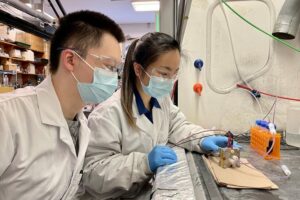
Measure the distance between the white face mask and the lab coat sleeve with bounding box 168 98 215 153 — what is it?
1.80 ft

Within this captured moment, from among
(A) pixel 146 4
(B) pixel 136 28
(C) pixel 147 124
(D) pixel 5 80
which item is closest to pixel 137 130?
(C) pixel 147 124

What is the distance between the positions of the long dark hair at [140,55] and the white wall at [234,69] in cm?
65

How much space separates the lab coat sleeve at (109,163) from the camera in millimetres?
1088

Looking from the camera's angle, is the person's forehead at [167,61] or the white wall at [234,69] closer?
the person's forehead at [167,61]

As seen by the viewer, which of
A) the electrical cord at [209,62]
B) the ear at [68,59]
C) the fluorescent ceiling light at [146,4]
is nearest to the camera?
the ear at [68,59]

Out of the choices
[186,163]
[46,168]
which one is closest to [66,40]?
[46,168]

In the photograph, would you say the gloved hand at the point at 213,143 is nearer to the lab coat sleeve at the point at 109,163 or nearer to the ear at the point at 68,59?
the lab coat sleeve at the point at 109,163

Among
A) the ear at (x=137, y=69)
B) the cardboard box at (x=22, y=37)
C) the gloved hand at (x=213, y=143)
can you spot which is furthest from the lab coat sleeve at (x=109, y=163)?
the cardboard box at (x=22, y=37)

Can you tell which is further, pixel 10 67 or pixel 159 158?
pixel 10 67

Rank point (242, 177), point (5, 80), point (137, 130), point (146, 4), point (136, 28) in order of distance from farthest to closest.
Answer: point (136, 28)
point (5, 80)
point (146, 4)
point (137, 130)
point (242, 177)

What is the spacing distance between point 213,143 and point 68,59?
0.80 metres

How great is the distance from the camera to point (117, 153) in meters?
1.20

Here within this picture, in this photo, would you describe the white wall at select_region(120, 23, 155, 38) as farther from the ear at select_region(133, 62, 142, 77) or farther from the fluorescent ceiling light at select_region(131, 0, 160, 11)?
the ear at select_region(133, 62, 142, 77)

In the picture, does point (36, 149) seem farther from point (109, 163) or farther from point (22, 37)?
point (22, 37)
